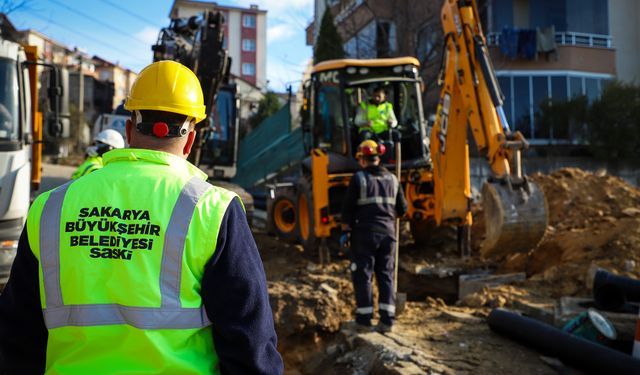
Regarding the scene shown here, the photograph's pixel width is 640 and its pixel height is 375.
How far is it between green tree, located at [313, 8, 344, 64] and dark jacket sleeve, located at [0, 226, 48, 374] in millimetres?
18857

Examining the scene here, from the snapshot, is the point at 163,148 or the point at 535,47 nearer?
the point at 163,148

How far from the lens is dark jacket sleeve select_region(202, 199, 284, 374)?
169 cm

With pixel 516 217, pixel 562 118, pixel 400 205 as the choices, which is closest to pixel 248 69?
pixel 562 118

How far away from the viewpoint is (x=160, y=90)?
189 cm

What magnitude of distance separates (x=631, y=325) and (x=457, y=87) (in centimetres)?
380

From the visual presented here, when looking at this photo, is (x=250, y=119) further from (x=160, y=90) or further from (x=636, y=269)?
(x=160, y=90)

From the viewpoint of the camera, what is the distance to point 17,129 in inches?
237

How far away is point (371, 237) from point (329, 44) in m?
15.2

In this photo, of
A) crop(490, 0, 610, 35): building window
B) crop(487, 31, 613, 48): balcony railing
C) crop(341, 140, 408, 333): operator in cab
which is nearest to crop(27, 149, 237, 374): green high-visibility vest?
crop(341, 140, 408, 333): operator in cab

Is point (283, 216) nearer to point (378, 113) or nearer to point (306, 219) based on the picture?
point (306, 219)

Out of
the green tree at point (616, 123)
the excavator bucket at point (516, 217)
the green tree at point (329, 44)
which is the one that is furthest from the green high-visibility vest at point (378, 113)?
the green tree at point (329, 44)

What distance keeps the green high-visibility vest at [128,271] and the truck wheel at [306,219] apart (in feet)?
22.4

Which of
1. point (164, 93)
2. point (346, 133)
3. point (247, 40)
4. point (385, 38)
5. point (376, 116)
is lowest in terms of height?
point (164, 93)

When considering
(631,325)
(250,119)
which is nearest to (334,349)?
(631,325)
